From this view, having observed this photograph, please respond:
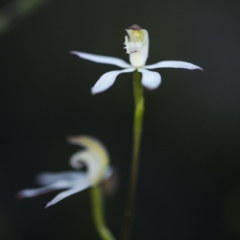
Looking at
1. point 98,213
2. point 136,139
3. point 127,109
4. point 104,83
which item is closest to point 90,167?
point 98,213

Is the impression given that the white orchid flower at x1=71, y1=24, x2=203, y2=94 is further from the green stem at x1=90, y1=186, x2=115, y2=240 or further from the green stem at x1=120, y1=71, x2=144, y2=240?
the green stem at x1=90, y1=186, x2=115, y2=240

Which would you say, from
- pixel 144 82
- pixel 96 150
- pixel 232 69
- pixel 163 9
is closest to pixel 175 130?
pixel 232 69

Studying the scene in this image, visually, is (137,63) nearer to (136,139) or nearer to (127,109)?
(136,139)

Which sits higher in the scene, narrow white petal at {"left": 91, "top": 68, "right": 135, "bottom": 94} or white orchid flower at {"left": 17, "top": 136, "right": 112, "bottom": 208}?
narrow white petal at {"left": 91, "top": 68, "right": 135, "bottom": 94}

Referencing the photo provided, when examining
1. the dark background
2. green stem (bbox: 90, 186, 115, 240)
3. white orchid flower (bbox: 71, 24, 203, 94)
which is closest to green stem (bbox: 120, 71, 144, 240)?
white orchid flower (bbox: 71, 24, 203, 94)

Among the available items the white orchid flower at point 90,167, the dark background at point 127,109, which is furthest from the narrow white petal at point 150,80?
the dark background at point 127,109

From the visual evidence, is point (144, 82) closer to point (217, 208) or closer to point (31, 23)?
point (217, 208)
